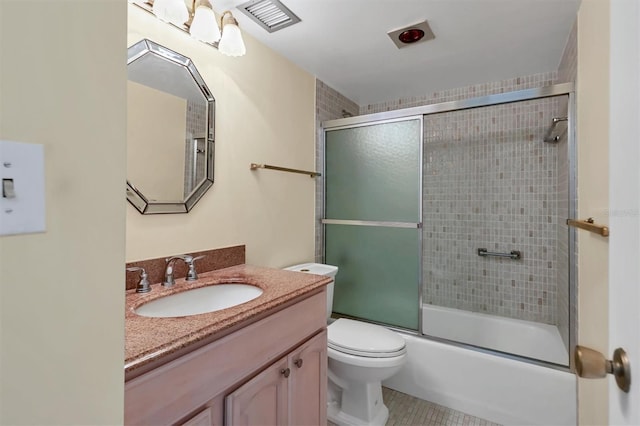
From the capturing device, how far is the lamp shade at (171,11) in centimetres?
122

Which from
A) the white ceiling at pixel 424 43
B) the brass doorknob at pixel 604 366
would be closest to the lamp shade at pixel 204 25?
the white ceiling at pixel 424 43

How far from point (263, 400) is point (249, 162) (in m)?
1.23

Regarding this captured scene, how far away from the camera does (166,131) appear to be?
1.40 metres

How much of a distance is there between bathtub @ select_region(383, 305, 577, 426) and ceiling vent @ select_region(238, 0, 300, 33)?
6.87 feet

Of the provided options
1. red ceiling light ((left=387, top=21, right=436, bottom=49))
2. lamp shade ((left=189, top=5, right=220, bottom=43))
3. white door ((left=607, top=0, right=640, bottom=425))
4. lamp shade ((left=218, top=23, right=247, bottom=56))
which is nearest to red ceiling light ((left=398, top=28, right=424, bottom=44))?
red ceiling light ((left=387, top=21, right=436, bottom=49))

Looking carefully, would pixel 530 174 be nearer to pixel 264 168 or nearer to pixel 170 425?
pixel 264 168

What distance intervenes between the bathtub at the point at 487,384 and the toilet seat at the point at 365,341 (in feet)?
1.28

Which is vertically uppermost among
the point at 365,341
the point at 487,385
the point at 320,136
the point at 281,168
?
the point at 320,136

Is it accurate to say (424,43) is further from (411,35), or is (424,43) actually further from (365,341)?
(365,341)

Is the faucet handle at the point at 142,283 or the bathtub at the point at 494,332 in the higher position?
the faucet handle at the point at 142,283

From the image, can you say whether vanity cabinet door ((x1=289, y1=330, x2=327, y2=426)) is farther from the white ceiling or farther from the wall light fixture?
the white ceiling

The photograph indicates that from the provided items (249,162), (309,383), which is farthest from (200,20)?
(309,383)

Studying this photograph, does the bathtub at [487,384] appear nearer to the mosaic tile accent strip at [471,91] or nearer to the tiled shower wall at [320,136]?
the tiled shower wall at [320,136]

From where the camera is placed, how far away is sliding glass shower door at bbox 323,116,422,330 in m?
2.18
